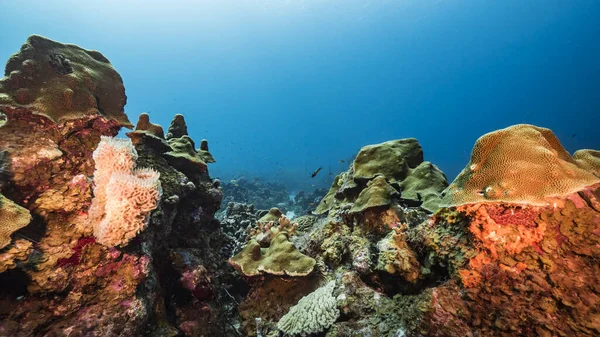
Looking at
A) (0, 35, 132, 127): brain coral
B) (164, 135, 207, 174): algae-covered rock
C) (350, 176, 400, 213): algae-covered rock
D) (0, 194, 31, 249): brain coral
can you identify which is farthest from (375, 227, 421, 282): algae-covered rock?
(0, 35, 132, 127): brain coral

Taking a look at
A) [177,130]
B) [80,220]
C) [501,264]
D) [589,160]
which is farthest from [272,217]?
[589,160]

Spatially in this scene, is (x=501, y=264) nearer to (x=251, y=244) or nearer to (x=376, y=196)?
(x=376, y=196)

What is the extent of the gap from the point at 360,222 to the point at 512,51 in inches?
5399

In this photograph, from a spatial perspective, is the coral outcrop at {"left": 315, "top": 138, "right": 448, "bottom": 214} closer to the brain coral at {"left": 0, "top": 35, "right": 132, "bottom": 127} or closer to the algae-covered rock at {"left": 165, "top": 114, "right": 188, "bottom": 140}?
the algae-covered rock at {"left": 165, "top": 114, "right": 188, "bottom": 140}

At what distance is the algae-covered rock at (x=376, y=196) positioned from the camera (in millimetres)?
4215

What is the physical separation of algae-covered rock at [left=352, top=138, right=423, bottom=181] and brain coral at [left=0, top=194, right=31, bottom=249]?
4863 mm

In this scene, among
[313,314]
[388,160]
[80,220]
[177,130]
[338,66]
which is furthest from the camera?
[338,66]

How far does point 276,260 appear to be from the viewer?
166 inches

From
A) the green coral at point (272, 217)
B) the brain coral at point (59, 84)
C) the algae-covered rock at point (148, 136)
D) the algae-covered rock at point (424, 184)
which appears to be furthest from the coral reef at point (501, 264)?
the brain coral at point (59, 84)

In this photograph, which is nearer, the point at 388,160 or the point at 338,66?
the point at 388,160

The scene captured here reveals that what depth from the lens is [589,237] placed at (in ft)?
7.20

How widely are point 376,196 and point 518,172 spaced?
2271 millimetres

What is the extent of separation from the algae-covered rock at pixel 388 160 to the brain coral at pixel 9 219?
486 centimetres

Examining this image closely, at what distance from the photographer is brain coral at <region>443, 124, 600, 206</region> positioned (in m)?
2.04
